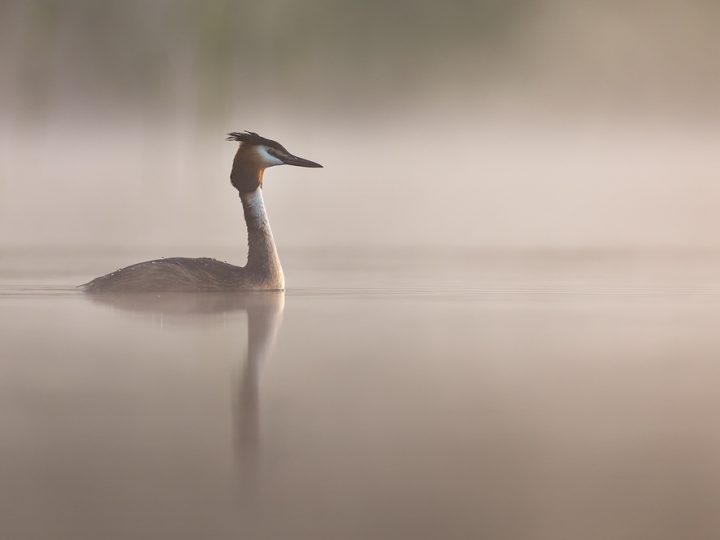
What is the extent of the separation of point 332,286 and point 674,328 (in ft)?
13.8

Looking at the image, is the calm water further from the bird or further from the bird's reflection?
the bird

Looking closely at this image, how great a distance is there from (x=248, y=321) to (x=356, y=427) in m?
3.28

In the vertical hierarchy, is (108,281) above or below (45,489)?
above

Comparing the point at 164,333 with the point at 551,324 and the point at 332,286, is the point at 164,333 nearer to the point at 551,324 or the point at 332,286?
the point at 551,324

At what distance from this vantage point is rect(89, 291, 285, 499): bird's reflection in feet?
9.20

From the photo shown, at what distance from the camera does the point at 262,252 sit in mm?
8789

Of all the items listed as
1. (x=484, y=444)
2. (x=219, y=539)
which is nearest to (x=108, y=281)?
(x=484, y=444)

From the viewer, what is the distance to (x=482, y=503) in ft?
7.80

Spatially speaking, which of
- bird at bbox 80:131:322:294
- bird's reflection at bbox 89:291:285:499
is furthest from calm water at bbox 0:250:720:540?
bird at bbox 80:131:322:294

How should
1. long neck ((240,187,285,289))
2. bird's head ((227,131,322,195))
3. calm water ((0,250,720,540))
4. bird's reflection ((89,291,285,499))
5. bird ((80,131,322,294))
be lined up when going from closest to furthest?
1. calm water ((0,250,720,540))
2. bird's reflection ((89,291,285,499))
3. bird ((80,131,322,294))
4. long neck ((240,187,285,289))
5. bird's head ((227,131,322,195))

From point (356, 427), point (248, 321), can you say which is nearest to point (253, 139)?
point (248, 321)

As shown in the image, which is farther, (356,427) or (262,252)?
(262,252)

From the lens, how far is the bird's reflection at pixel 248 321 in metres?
2.80

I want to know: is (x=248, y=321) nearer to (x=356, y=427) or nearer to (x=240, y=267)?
(x=240, y=267)
